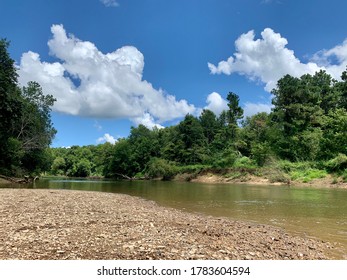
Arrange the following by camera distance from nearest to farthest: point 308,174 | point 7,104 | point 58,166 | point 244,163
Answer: point 7,104 < point 308,174 < point 244,163 < point 58,166

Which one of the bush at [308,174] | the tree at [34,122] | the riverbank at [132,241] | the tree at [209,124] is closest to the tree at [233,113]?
the tree at [209,124]

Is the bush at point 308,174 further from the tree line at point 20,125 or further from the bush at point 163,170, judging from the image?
the tree line at point 20,125

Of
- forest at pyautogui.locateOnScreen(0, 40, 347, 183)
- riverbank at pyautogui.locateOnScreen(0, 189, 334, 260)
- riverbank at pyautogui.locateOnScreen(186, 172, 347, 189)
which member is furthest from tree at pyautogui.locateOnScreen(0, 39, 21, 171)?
riverbank at pyautogui.locateOnScreen(186, 172, 347, 189)

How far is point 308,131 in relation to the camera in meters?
65.6

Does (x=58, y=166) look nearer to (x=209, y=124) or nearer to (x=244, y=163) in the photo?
(x=209, y=124)

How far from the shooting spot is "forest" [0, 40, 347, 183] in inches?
1969

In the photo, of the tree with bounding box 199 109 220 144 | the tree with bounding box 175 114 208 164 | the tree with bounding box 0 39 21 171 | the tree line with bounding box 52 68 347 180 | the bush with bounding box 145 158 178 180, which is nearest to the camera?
the tree with bounding box 0 39 21 171

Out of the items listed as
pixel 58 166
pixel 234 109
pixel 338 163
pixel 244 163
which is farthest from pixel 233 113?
pixel 58 166

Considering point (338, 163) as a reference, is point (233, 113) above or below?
above

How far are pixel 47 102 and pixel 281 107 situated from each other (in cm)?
5213

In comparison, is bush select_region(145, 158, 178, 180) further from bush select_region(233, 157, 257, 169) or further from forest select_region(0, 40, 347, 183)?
bush select_region(233, 157, 257, 169)

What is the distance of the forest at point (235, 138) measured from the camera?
50.0 metres

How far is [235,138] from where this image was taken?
92688mm
